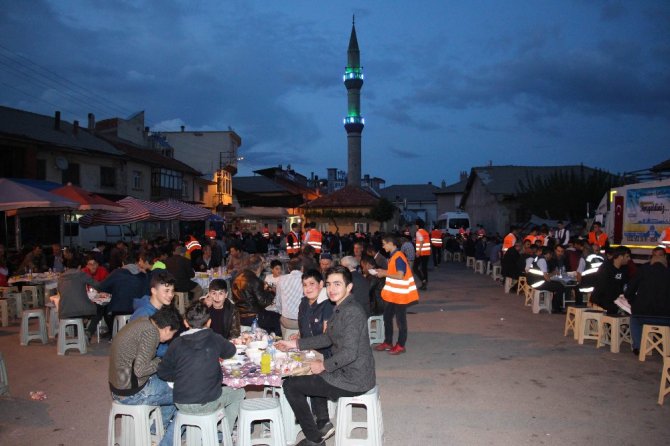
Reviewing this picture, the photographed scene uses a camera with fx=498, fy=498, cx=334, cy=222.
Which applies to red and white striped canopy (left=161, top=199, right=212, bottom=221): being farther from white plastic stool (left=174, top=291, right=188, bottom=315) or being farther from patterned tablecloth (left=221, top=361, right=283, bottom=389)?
patterned tablecloth (left=221, top=361, right=283, bottom=389)

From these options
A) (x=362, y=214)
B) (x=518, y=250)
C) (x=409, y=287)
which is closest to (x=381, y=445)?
(x=409, y=287)

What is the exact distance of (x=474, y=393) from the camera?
639 centimetres

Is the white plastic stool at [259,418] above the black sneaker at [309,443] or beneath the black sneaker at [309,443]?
above

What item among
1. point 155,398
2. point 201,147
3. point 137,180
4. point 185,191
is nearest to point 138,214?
point 155,398

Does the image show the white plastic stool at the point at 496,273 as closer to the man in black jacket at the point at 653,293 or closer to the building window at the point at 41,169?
the man in black jacket at the point at 653,293

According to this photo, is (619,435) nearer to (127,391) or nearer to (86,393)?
(127,391)

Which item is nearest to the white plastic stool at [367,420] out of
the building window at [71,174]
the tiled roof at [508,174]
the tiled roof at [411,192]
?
the building window at [71,174]

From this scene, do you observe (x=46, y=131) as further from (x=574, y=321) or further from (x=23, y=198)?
(x=574, y=321)

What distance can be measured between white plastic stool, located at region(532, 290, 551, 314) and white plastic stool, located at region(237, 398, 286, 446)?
914 cm

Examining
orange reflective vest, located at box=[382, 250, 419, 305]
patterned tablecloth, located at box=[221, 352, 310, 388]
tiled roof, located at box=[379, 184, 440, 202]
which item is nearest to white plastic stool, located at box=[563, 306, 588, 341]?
orange reflective vest, located at box=[382, 250, 419, 305]

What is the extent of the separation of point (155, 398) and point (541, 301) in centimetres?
1029

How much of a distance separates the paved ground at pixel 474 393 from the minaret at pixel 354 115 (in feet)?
189

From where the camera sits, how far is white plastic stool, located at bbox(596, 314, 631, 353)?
27.3 ft

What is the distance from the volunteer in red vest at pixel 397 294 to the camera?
321 inches
